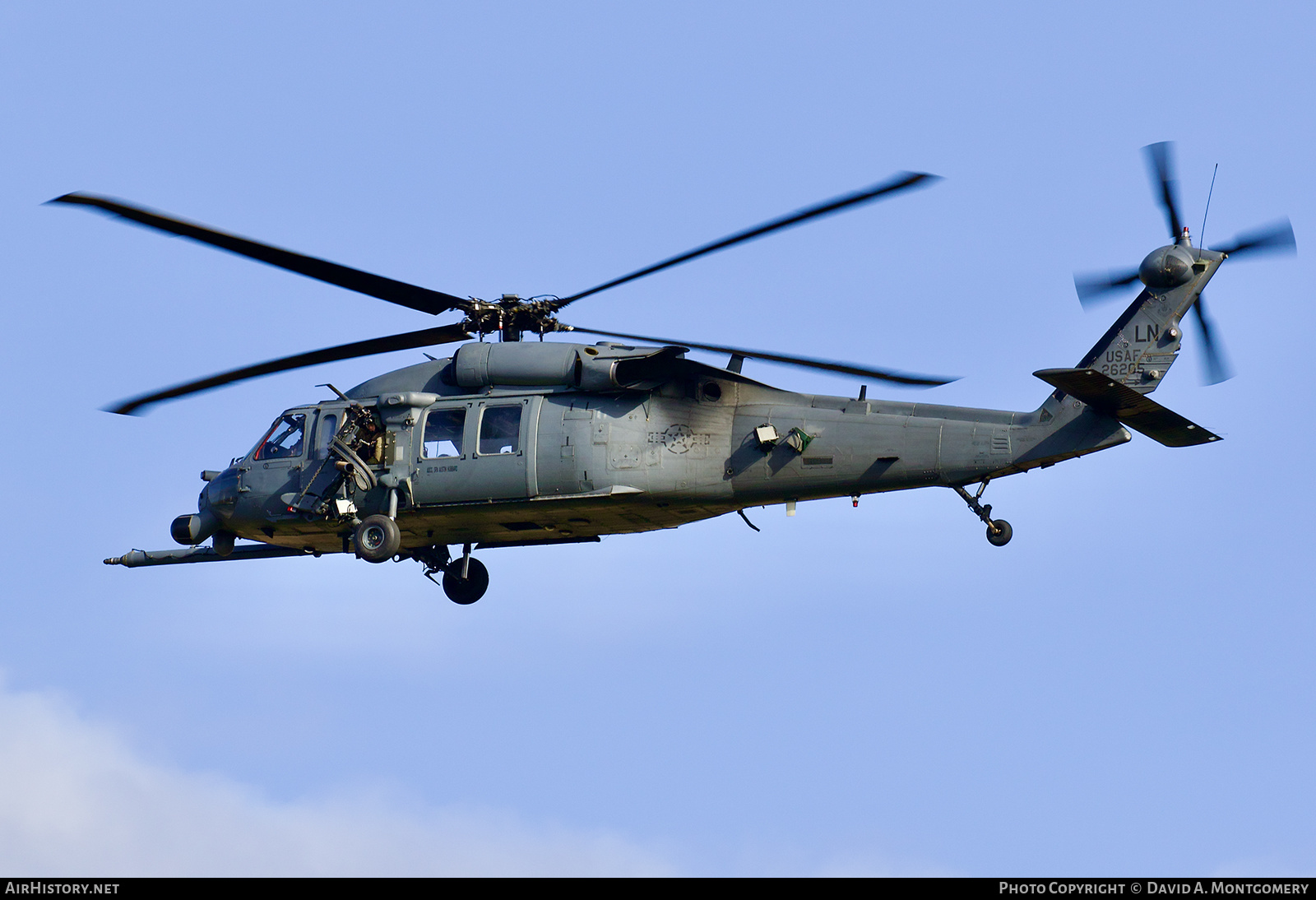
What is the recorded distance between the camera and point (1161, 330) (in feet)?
73.8

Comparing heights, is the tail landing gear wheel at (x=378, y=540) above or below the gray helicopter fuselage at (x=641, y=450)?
below

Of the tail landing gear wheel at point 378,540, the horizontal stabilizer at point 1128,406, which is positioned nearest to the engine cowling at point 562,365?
the tail landing gear wheel at point 378,540

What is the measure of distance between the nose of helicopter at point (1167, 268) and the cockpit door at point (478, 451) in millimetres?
8814

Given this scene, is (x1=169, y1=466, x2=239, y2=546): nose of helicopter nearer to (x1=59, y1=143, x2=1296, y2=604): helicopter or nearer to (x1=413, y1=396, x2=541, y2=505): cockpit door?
(x1=59, y1=143, x2=1296, y2=604): helicopter

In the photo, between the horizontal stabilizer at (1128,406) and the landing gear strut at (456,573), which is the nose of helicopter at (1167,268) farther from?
the landing gear strut at (456,573)

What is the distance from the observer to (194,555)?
90.4 ft

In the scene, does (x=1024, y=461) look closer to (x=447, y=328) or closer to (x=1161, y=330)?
(x=1161, y=330)

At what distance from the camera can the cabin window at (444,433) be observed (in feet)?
80.5

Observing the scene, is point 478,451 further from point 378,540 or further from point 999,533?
point 999,533

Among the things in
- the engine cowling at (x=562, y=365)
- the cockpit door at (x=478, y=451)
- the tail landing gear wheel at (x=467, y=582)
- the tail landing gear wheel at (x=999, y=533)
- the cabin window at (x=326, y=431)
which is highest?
the engine cowling at (x=562, y=365)

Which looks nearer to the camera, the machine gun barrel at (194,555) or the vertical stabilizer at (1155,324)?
the vertical stabilizer at (1155,324)

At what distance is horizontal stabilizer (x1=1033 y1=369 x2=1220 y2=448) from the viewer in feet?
69.4
